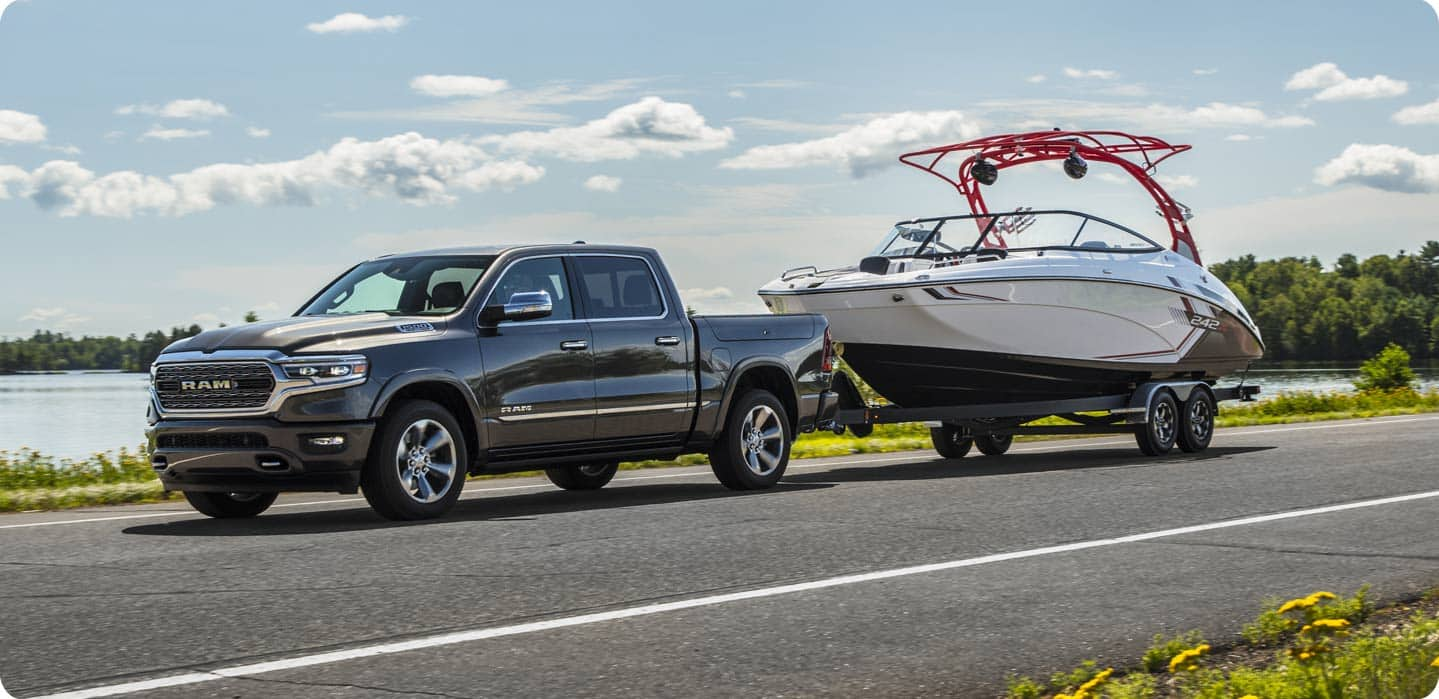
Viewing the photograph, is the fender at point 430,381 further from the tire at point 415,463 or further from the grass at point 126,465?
the grass at point 126,465

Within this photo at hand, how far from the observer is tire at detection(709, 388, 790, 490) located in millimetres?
12914

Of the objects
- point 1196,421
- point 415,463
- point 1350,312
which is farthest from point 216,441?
point 1350,312

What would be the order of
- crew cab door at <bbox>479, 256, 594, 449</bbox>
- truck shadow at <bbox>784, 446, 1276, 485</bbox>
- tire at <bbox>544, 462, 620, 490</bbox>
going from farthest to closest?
truck shadow at <bbox>784, 446, 1276, 485</bbox>
tire at <bbox>544, 462, 620, 490</bbox>
crew cab door at <bbox>479, 256, 594, 449</bbox>

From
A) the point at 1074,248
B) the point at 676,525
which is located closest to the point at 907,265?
the point at 1074,248

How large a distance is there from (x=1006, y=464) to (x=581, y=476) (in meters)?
5.06

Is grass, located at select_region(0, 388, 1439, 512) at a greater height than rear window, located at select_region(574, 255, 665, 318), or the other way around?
rear window, located at select_region(574, 255, 665, 318)

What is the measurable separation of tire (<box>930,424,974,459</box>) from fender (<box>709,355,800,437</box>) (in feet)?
14.4

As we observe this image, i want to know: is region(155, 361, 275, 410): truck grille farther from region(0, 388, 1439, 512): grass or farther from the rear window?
region(0, 388, 1439, 512): grass

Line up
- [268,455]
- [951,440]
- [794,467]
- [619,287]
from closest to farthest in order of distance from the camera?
[268,455] → [619,287] → [794,467] → [951,440]

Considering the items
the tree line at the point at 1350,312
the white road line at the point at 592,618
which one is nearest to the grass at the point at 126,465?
the white road line at the point at 592,618

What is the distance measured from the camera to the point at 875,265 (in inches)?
662

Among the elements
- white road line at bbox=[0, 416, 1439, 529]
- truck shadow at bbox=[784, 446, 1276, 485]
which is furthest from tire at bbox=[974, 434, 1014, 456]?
white road line at bbox=[0, 416, 1439, 529]

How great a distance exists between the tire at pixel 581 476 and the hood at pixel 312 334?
3085 millimetres

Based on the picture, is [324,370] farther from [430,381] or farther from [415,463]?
[415,463]
